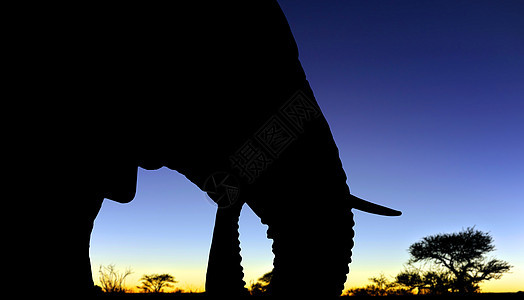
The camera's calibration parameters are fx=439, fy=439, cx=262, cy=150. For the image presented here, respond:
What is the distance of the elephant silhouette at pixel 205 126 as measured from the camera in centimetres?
177

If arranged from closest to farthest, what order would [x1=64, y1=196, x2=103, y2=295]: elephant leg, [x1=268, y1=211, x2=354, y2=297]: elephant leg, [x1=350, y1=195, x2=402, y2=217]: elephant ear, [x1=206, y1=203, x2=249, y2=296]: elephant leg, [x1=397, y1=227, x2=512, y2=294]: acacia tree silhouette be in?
[x1=64, y1=196, x2=103, y2=295]: elephant leg → [x1=268, y1=211, x2=354, y2=297]: elephant leg → [x1=206, y1=203, x2=249, y2=296]: elephant leg → [x1=350, y1=195, x2=402, y2=217]: elephant ear → [x1=397, y1=227, x2=512, y2=294]: acacia tree silhouette

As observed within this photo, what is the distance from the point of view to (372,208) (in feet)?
10.8

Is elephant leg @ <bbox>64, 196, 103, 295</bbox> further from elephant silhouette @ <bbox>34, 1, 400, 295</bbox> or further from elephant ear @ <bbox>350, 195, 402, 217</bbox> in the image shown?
elephant ear @ <bbox>350, 195, 402, 217</bbox>

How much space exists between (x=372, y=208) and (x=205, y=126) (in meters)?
1.52

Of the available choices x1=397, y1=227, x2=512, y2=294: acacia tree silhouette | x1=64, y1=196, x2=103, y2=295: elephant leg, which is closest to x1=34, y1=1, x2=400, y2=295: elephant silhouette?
x1=64, y1=196, x2=103, y2=295: elephant leg

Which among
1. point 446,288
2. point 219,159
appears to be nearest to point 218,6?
point 219,159

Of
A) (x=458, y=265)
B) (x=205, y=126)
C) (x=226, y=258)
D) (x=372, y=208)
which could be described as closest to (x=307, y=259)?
(x=226, y=258)

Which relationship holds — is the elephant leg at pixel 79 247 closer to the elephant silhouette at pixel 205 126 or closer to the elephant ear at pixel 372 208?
the elephant silhouette at pixel 205 126

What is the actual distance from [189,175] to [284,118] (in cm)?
68

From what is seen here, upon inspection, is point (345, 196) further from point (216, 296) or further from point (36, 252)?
point (36, 252)

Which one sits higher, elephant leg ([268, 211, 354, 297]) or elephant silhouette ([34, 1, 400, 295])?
elephant silhouette ([34, 1, 400, 295])

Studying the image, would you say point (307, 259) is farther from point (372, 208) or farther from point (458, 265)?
point (458, 265)

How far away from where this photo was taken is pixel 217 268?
2971 mm

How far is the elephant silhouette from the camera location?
177 cm
